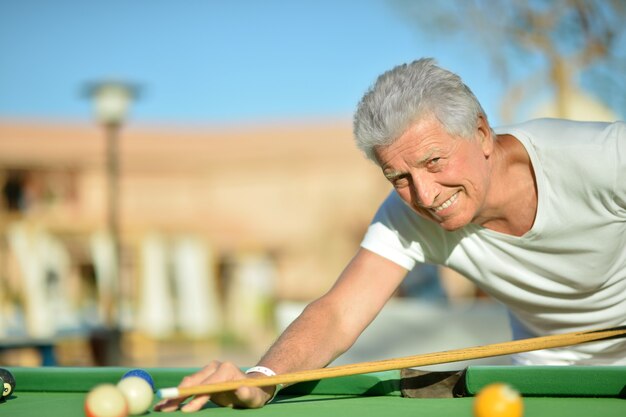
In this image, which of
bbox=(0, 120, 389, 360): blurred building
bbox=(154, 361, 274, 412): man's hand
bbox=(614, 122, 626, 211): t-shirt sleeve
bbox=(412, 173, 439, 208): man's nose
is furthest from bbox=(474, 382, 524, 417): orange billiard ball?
bbox=(0, 120, 389, 360): blurred building

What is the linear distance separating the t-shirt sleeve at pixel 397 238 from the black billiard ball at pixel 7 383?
3.98 feet

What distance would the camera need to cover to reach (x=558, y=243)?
2.82 meters

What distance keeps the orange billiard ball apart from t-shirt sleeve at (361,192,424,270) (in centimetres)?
108

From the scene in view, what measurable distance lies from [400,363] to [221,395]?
1.69 ft

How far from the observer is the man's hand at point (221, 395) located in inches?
87.2

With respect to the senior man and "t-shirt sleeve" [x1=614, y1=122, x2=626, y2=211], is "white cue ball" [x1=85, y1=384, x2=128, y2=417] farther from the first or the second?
"t-shirt sleeve" [x1=614, y1=122, x2=626, y2=211]

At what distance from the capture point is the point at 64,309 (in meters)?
13.1

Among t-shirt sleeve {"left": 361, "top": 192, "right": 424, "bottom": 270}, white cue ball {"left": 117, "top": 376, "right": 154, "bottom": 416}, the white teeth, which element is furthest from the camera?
t-shirt sleeve {"left": 361, "top": 192, "right": 424, "bottom": 270}

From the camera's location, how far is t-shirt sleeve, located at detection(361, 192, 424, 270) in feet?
9.70

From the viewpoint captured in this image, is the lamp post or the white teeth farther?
the lamp post

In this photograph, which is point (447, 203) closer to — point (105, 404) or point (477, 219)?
point (477, 219)

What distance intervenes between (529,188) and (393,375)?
2.54 ft

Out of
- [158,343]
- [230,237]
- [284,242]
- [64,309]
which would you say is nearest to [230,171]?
[284,242]

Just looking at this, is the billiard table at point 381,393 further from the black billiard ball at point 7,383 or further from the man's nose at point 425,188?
the man's nose at point 425,188
